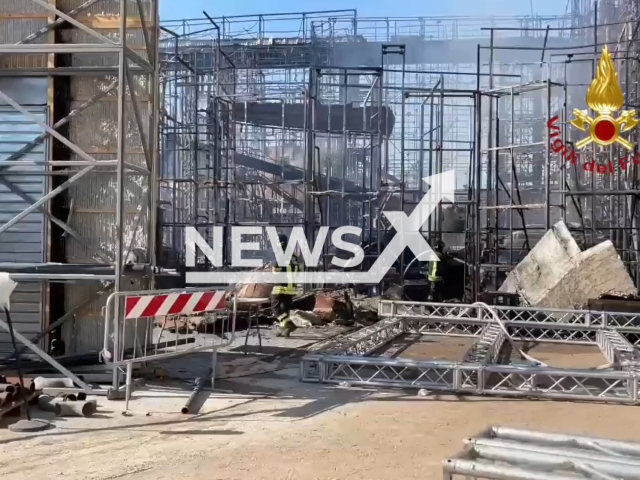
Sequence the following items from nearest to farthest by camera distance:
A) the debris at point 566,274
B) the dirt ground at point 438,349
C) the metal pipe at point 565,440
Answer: the metal pipe at point 565,440
the dirt ground at point 438,349
the debris at point 566,274

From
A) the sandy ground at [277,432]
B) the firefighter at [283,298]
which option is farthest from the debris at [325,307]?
the sandy ground at [277,432]

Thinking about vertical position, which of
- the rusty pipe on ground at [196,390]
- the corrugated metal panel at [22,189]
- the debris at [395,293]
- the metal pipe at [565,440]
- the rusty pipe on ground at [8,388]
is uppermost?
the corrugated metal panel at [22,189]

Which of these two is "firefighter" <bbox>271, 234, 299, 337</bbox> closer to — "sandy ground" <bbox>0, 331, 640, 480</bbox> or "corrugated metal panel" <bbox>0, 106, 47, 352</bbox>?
"sandy ground" <bbox>0, 331, 640, 480</bbox>

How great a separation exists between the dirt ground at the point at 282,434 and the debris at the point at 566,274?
5922 mm

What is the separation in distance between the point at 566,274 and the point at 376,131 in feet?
22.4

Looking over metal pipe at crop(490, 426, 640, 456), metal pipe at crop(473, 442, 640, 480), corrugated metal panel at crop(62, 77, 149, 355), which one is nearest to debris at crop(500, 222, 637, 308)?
corrugated metal panel at crop(62, 77, 149, 355)

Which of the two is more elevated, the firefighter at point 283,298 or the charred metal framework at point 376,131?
the charred metal framework at point 376,131

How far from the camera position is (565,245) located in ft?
44.1

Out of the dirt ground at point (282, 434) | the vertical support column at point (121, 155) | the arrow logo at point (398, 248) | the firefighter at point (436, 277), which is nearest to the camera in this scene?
the dirt ground at point (282, 434)

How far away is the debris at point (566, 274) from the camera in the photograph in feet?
42.0

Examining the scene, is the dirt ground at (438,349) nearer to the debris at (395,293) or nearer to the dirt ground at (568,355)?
the dirt ground at (568,355)

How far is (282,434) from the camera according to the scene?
241 inches

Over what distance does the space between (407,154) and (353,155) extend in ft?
7.01

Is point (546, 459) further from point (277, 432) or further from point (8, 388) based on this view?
point (8, 388)
